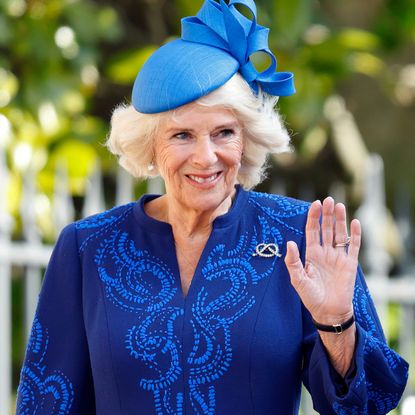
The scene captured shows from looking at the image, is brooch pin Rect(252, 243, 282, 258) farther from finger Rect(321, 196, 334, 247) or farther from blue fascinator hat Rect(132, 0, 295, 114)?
blue fascinator hat Rect(132, 0, 295, 114)

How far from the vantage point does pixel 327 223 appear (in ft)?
7.96

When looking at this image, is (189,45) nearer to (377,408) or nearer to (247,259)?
(247,259)

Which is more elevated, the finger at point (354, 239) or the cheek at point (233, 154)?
the cheek at point (233, 154)

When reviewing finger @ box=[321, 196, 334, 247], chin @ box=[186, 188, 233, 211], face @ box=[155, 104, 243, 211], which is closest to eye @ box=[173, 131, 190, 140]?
face @ box=[155, 104, 243, 211]

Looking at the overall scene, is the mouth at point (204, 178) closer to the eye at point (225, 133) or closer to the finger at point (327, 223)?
the eye at point (225, 133)

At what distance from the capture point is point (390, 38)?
534 centimetres

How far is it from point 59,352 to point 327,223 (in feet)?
2.32

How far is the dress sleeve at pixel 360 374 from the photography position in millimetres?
2383

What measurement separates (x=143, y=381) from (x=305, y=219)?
52cm

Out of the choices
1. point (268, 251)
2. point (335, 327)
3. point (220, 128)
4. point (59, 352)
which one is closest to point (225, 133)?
point (220, 128)

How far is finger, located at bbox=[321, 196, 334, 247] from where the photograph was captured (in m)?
2.41

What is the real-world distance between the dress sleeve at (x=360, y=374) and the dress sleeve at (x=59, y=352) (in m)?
0.53

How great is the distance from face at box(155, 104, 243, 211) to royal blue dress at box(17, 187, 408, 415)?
0.33 ft

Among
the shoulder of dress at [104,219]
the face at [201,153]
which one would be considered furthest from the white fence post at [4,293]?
the face at [201,153]
